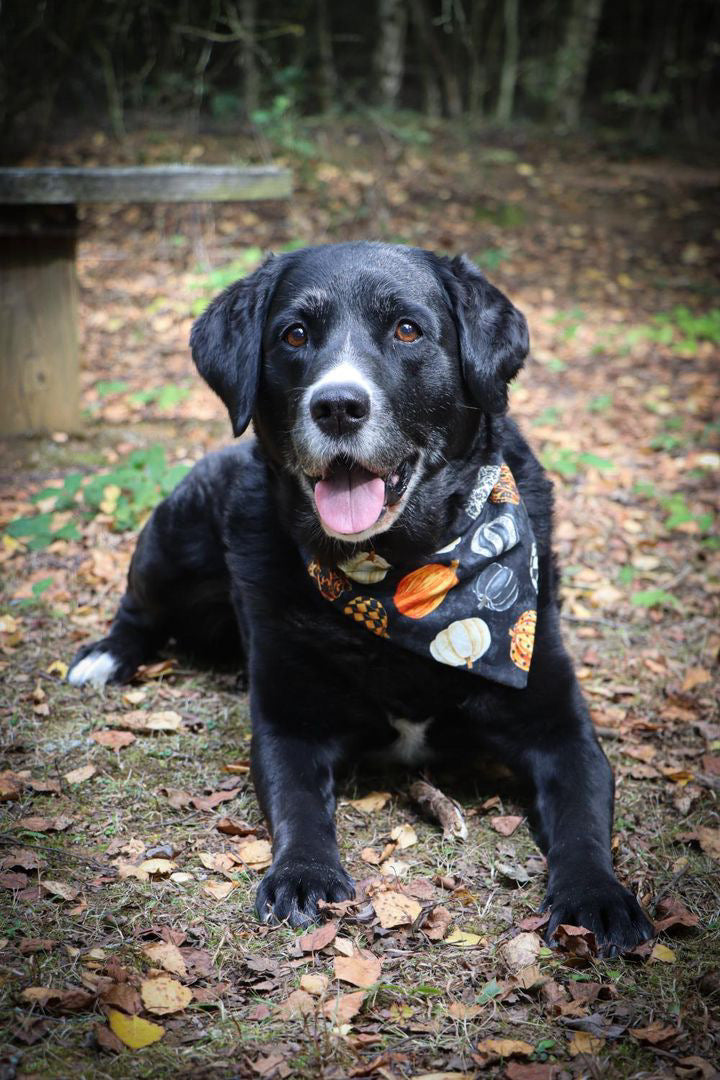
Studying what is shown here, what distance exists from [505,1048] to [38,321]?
Result: 499 centimetres

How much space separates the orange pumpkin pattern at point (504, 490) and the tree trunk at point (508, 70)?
15.0m

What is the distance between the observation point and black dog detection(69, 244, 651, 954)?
2.75 metres

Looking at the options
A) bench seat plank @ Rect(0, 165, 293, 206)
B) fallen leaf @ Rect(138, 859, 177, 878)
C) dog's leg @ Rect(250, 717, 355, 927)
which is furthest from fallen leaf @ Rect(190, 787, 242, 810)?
bench seat plank @ Rect(0, 165, 293, 206)

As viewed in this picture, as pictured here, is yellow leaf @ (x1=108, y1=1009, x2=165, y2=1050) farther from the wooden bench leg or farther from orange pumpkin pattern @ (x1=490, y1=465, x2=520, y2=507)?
the wooden bench leg

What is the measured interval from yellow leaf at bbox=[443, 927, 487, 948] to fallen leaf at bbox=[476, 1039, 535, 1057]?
36 centimetres

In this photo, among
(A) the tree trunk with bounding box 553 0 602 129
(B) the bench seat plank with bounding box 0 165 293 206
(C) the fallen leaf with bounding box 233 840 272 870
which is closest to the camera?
(C) the fallen leaf with bounding box 233 840 272 870

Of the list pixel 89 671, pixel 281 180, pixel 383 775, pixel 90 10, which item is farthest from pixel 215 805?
pixel 90 10

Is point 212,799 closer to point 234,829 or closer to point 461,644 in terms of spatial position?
point 234,829

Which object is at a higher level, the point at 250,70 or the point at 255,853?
the point at 250,70

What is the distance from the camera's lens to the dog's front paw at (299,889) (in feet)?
7.79

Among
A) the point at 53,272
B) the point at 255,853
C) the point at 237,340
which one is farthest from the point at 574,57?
the point at 255,853

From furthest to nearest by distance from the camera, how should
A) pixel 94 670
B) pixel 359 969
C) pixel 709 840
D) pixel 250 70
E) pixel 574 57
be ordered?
pixel 574 57, pixel 250 70, pixel 94 670, pixel 709 840, pixel 359 969

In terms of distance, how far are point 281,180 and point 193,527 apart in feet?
10.4

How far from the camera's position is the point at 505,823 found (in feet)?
9.38
